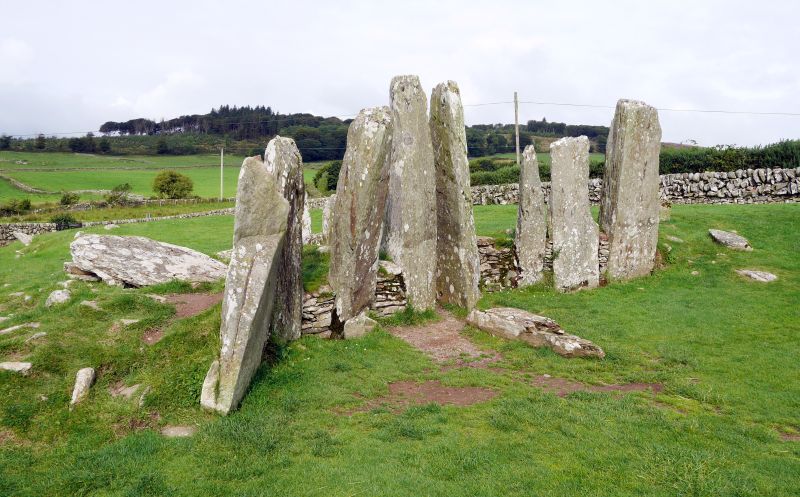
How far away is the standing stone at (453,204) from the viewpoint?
13359mm

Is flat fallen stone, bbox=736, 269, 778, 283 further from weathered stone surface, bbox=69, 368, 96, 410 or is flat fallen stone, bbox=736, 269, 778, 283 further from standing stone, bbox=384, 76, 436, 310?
weathered stone surface, bbox=69, 368, 96, 410

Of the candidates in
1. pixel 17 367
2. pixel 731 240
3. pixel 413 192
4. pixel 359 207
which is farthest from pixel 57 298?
pixel 731 240

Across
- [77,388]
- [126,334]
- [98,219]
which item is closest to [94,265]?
[126,334]

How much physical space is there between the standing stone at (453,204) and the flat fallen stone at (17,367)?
9.25 metres

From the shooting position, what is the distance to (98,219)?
113 feet

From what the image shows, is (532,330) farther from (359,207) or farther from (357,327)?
(359,207)

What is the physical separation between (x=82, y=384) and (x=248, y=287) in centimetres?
292

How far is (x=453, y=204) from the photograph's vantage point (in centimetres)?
1351

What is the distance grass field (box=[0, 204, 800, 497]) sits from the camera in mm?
5793

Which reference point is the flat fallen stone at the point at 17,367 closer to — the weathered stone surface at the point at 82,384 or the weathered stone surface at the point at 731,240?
the weathered stone surface at the point at 82,384

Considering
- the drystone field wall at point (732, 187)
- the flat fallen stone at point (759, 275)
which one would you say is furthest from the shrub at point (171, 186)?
the flat fallen stone at point (759, 275)

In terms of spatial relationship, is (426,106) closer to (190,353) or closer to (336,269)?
(336,269)

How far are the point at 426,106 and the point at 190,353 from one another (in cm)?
840

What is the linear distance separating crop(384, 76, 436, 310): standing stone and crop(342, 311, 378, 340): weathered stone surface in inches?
75.0
